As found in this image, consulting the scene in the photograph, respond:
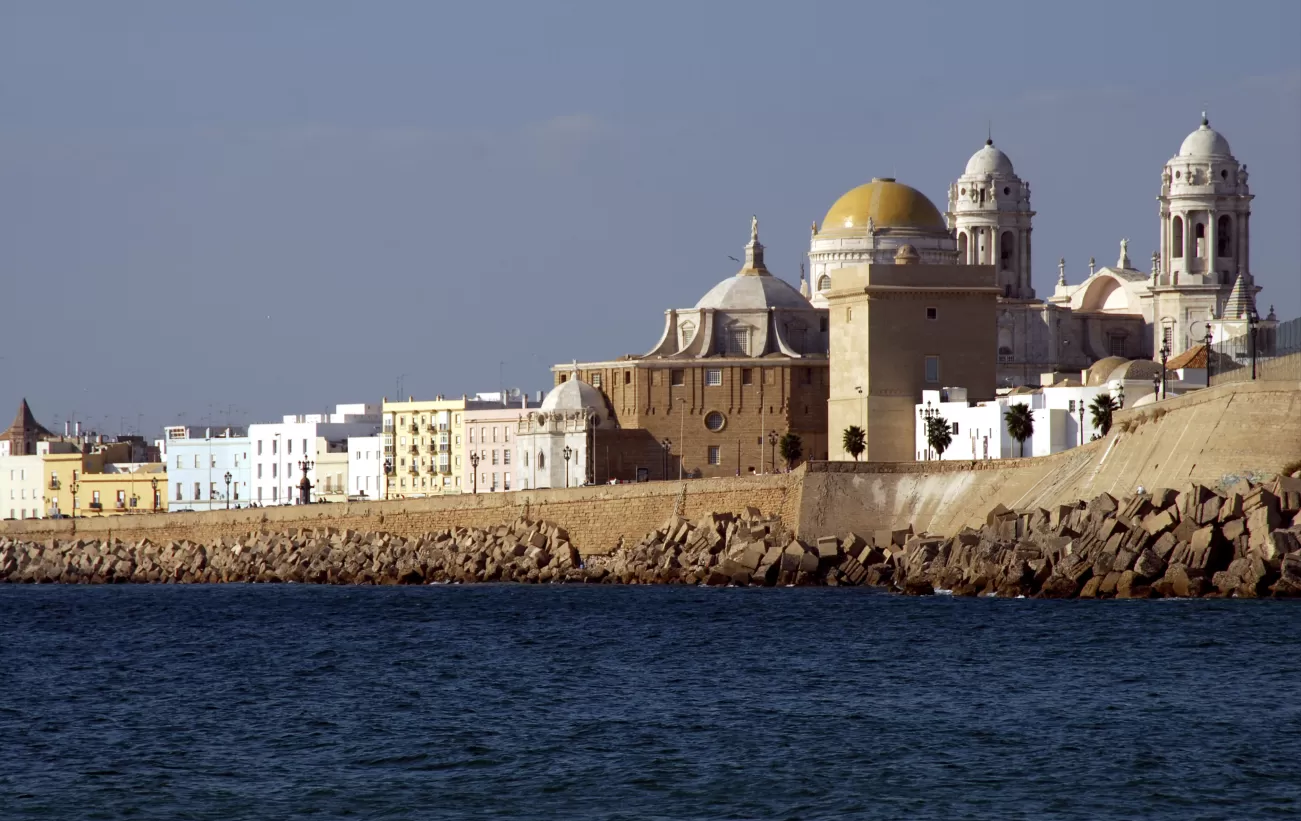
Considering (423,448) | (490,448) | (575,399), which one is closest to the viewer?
(575,399)

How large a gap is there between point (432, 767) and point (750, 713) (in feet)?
17.8

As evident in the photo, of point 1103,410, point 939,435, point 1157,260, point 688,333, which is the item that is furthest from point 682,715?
point 1157,260

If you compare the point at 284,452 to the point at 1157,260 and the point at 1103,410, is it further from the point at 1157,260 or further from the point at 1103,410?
the point at 1103,410

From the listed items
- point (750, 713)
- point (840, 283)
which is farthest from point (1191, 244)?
point (750, 713)

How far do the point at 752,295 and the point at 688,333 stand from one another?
2571 mm

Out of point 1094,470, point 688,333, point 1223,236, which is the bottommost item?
point 1094,470

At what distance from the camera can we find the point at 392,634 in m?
46.8

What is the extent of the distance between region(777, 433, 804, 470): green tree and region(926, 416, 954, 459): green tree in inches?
365

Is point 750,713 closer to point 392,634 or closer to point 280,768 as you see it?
point 280,768

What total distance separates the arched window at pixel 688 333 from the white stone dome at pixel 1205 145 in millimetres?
19539

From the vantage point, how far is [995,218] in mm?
99750

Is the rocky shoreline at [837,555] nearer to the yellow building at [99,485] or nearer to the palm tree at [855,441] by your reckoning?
the palm tree at [855,441]

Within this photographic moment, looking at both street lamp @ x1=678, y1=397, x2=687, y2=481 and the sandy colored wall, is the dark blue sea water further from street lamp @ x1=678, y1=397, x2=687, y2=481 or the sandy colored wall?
street lamp @ x1=678, y1=397, x2=687, y2=481

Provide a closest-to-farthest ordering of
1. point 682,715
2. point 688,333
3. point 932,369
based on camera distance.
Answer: point 682,715, point 932,369, point 688,333
